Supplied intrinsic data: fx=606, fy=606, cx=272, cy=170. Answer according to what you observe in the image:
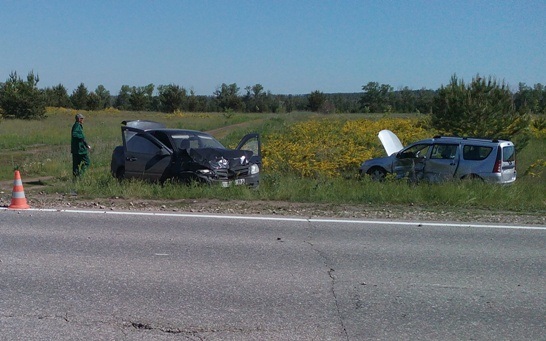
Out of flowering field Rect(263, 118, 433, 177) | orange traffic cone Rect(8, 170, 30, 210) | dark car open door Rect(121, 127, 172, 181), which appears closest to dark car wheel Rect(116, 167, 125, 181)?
dark car open door Rect(121, 127, 172, 181)

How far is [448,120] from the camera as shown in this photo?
83.6 ft

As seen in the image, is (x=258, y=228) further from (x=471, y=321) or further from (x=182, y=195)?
(x=471, y=321)

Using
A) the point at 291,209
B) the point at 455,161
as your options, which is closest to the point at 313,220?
the point at 291,209

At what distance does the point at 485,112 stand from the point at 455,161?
8.35 metres

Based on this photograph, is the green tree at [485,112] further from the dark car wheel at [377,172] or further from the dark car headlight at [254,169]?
the dark car headlight at [254,169]

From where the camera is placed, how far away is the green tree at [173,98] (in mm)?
92375

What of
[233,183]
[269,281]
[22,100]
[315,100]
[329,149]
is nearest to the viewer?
[269,281]

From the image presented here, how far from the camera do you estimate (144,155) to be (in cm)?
1400

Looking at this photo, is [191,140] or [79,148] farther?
[79,148]

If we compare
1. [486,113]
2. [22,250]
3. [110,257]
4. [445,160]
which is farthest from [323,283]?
[486,113]

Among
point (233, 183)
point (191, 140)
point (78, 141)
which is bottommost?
point (233, 183)

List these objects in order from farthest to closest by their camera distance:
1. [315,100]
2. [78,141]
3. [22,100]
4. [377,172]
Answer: [315,100] < [22,100] < [377,172] < [78,141]

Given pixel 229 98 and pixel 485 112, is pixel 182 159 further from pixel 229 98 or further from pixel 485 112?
pixel 229 98

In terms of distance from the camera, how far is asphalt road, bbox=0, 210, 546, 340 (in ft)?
17.2
